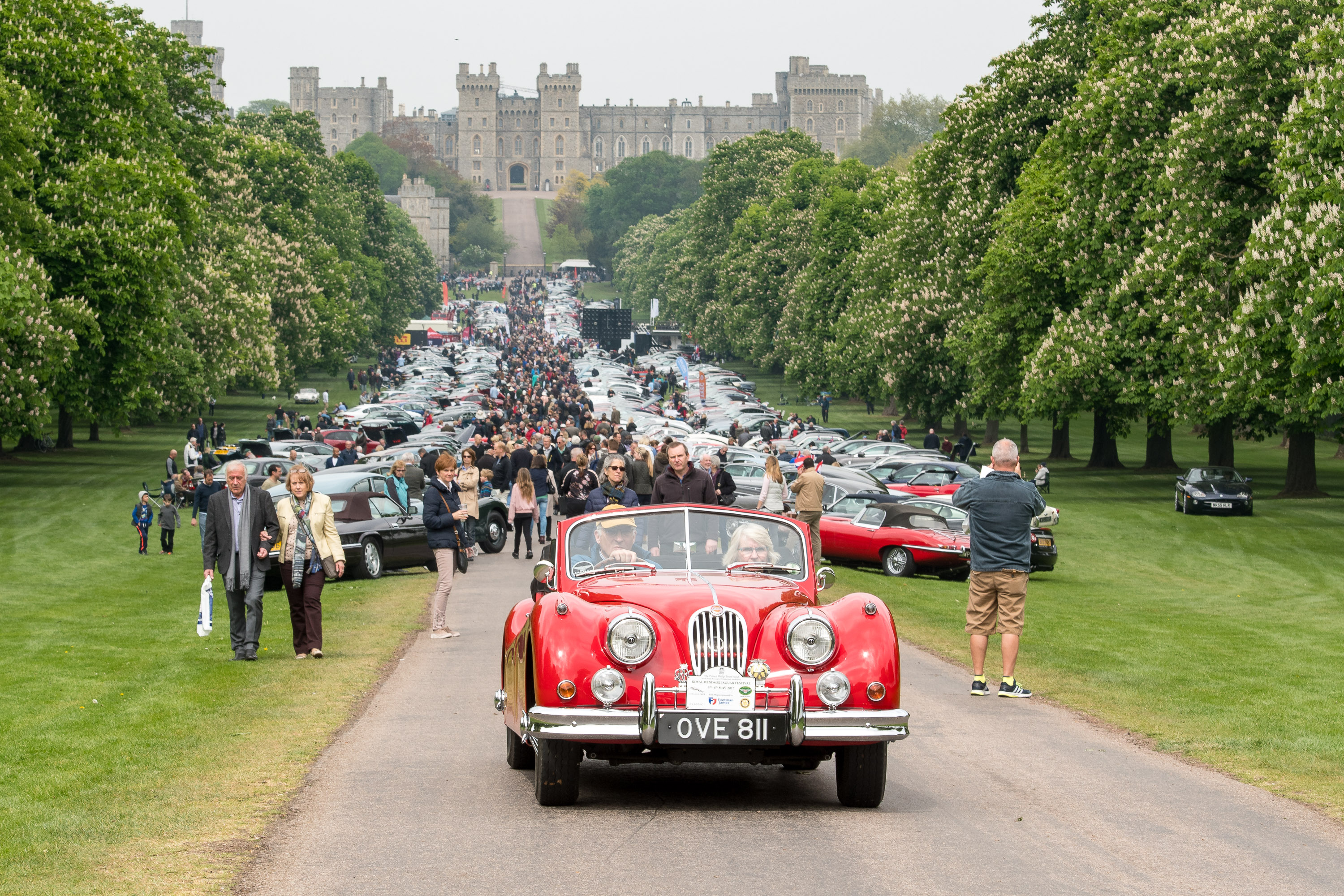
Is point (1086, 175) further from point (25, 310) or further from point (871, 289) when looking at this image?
point (25, 310)

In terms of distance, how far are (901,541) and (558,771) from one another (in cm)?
1846

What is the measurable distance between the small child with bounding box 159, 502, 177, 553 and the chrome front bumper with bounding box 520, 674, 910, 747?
893 inches

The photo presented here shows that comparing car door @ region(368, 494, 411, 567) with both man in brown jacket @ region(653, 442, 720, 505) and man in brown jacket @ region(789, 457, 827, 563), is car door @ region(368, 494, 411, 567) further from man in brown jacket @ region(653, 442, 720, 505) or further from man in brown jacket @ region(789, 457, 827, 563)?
man in brown jacket @ region(653, 442, 720, 505)

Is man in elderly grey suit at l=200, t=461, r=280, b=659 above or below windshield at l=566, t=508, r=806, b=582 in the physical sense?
below

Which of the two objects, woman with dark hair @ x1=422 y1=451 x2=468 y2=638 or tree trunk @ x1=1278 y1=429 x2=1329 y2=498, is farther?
tree trunk @ x1=1278 y1=429 x2=1329 y2=498

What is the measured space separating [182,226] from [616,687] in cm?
4150

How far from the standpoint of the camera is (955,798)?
29.7ft

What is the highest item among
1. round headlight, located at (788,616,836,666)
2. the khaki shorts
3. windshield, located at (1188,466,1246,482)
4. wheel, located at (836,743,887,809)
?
round headlight, located at (788,616,836,666)

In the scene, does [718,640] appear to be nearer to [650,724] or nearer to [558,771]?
[650,724]

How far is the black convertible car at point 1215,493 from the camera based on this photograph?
3884 centimetres

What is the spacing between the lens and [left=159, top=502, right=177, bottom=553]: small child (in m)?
29.8

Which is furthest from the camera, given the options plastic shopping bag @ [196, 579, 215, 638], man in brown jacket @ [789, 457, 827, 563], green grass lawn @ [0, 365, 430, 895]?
man in brown jacket @ [789, 457, 827, 563]

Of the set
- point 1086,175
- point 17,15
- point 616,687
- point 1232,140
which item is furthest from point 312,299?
point 616,687

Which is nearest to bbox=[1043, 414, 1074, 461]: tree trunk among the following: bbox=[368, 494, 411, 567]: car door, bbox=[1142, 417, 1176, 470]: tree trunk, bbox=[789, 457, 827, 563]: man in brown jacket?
bbox=[1142, 417, 1176, 470]: tree trunk
